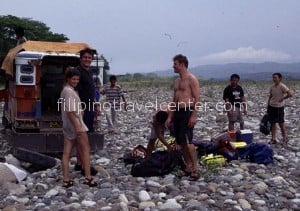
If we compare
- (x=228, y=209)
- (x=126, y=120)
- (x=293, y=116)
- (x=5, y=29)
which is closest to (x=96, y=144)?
(x=228, y=209)

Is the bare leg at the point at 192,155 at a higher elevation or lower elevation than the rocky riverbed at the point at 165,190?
higher

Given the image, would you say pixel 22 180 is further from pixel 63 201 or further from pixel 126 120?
pixel 126 120

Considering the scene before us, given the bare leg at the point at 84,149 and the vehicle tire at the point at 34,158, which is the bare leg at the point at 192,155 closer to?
the bare leg at the point at 84,149

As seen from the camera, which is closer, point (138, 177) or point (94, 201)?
point (94, 201)

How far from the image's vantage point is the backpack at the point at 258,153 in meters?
9.55

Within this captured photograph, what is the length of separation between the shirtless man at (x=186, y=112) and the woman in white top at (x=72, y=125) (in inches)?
60.5

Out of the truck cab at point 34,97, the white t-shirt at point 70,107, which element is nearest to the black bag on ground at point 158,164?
the white t-shirt at point 70,107

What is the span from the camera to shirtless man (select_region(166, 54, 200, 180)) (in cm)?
821

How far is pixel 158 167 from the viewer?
8523 mm

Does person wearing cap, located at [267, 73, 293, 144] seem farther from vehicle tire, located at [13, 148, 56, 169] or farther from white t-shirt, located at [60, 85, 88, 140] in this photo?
white t-shirt, located at [60, 85, 88, 140]

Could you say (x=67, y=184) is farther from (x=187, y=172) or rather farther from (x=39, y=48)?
(x=39, y=48)

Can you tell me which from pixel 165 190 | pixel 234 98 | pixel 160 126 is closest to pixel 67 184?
pixel 165 190

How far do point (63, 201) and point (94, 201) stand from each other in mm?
449

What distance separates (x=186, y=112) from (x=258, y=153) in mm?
2151
